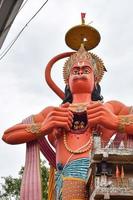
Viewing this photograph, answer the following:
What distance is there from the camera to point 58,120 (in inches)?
331

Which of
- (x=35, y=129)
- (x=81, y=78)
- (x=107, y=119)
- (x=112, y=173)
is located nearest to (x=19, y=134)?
(x=35, y=129)

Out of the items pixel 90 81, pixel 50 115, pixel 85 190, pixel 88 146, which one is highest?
pixel 90 81

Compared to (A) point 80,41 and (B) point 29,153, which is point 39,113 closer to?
(B) point 29,153

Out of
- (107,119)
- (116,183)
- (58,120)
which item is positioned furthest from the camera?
(58,120)

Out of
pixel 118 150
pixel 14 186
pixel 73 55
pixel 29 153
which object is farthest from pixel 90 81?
pixel 14 186

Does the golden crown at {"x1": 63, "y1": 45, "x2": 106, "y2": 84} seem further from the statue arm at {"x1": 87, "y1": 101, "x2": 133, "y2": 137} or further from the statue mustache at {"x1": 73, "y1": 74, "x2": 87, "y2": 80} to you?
the statue arm at {"x1": 87, "y1": 101, "x2": 133, "y2": 137}

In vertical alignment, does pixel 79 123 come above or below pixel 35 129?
above

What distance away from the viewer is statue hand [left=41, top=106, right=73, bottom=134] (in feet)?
27.4

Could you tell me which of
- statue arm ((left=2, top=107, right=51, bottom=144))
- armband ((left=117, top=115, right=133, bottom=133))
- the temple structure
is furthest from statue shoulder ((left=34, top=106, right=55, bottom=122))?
the temple structure

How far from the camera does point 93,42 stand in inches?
388

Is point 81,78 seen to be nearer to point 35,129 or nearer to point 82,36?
point 82,36

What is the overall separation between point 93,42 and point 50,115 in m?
2.42

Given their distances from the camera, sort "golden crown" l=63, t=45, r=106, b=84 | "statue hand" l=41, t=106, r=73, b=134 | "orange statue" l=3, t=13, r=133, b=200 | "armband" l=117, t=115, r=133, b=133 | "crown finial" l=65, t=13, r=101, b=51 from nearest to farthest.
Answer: "orange statue" l=3, t=13, r=133, b=200 → "armband" l=117, t=115, r=133, b=133 → "statue hand" l=41, t=106, r=73, b=134 → "golden crown" l=63, t=45, r=106, b=84 → "crown finial" l=65, t=13, r=101, b=51

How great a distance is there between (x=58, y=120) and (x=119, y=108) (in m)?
1.50
